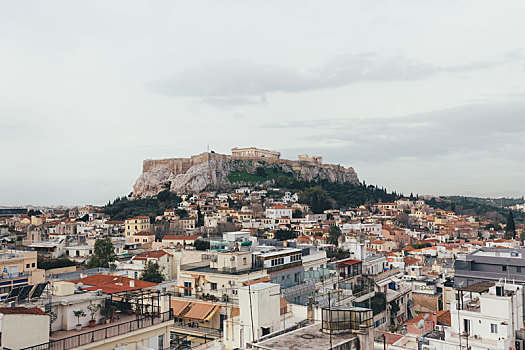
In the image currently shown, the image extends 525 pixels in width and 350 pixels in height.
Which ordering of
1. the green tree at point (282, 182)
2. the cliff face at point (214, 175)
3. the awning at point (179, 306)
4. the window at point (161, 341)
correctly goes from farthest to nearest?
the green tree at point (282, 182)
the cliff face at point (214, 175)
the awning at point (179, 306)
the window at point (161, 341)

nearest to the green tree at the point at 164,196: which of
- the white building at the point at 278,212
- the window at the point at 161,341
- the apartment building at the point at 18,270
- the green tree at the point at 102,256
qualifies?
the white building at the point at 278,212

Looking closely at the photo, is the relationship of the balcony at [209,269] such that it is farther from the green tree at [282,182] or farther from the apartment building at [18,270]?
the green tree at [282,182]

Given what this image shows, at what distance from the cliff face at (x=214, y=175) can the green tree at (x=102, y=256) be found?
70.0m

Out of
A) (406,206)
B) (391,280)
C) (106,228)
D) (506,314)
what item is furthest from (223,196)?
(506,314)

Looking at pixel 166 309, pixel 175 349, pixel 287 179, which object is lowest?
pixel 175 349

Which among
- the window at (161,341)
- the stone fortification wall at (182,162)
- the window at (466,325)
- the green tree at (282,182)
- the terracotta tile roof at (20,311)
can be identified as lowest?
the window at (466,325)

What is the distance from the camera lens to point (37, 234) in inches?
2356

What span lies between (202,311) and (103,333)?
8773 mm

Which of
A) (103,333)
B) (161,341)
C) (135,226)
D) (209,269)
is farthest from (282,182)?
(103,333)

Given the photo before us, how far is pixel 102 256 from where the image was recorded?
1652 inches

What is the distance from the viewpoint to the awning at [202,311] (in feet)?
59.8

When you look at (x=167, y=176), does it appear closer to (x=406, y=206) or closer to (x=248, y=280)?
(x=406, y=206)

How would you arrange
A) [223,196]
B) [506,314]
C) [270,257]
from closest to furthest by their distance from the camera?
[506,314]
[270,257]
[223,196]

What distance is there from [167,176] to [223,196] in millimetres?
28462
